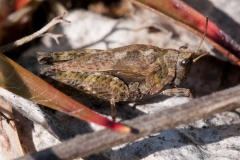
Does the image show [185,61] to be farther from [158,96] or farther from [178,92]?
[158,96]

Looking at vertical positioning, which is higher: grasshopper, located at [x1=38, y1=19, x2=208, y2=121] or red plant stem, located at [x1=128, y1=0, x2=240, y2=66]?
red plant stem, located at [x1=128, y1=0, x2=240, y2=66]

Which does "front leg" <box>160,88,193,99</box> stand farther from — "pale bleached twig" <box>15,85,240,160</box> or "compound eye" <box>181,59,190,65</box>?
"pale bleached twig" <box>15,85,240,160</box>

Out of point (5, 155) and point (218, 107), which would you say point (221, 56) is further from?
point (5, 155)

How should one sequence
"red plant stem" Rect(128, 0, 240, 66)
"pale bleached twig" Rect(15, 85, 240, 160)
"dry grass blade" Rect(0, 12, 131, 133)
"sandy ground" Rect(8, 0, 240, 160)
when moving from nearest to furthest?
"pale bleached twig" Rect(15, 85, 240, 160) → "dry grass blade" Rect(0, 12, 131, 133) → "sandy ground" Rect(8, 0, 240, 160) → "red plant stem" Rect(128, 0, 240, 66)

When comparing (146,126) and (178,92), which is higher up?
(146,126)

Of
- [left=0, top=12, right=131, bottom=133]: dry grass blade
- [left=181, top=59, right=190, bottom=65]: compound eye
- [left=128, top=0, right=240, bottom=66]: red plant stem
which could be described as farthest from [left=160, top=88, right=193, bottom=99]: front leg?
[left=0, top=12, right=131, bottom=133]: dry grass blade

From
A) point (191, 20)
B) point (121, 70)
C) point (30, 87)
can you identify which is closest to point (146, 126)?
point (30, 87)
